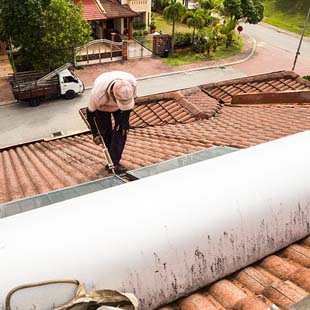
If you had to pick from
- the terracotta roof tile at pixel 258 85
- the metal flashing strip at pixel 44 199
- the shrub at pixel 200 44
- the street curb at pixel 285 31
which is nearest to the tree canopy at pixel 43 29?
the shrub at pixel 200 44

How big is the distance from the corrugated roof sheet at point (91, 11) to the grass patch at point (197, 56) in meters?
5.48

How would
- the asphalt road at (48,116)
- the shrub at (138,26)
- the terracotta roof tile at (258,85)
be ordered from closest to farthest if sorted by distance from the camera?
the terracotta roof tile at (258,85) → the asphalt road at (48,116) → the shrub at (138,26)

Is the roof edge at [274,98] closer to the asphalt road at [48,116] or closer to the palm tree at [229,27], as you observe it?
the asphalt road at [48,116]

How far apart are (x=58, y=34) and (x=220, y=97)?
38.2 feet

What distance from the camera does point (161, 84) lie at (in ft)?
78.4

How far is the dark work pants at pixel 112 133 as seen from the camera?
5.70m

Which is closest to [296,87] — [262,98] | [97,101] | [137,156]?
[262,98]

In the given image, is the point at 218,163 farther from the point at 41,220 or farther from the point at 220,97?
the point at 220,97

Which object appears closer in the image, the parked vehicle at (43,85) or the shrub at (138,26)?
the parked vehicle at (43,85)

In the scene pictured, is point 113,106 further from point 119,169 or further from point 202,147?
point 202,147

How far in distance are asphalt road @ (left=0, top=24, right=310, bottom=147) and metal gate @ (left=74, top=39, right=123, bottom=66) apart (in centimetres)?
357

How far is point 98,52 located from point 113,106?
880 inches

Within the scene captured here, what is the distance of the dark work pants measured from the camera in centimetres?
570

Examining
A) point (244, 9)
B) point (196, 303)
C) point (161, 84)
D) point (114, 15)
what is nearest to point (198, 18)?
point (244, 9)
